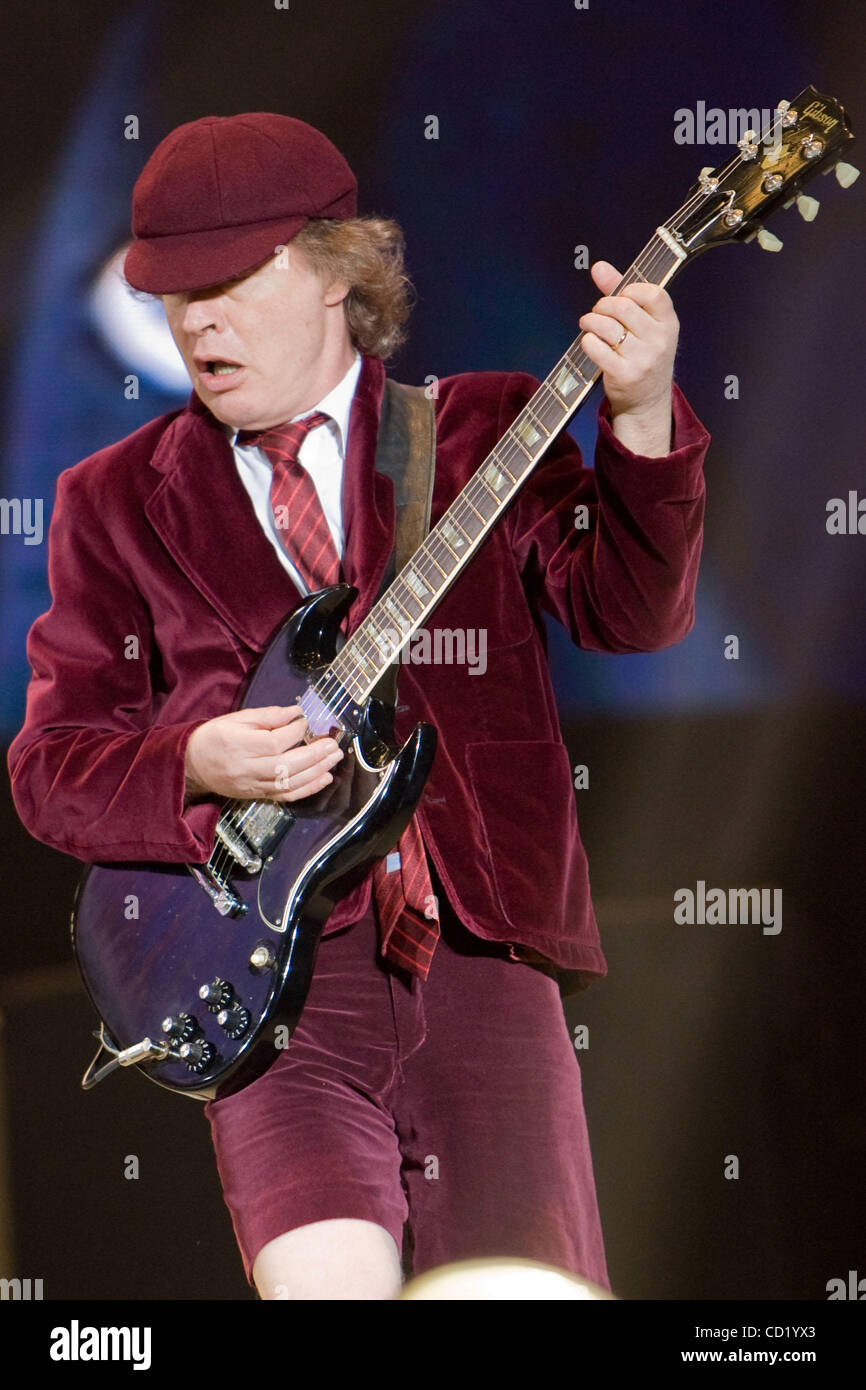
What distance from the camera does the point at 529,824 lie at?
195 centimetres

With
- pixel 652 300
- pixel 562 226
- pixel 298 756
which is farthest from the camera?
pixel 562 226

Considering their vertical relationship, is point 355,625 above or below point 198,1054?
above

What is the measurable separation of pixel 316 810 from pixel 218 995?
26 cm

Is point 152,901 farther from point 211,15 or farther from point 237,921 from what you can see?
point 211,15

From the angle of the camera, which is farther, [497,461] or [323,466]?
[323,466]

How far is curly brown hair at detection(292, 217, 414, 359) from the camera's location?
201cm

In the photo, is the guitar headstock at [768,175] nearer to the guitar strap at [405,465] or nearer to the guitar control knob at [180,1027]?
the guitar strap at [405,465]

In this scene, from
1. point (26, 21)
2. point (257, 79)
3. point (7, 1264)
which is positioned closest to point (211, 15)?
point (257, 79)

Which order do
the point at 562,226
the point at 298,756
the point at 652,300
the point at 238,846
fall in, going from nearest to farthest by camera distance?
the point at 652,300 → the point at 298,756 → the point at 238,846 → the point at 562,226

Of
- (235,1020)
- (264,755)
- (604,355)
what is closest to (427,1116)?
(235,1020)

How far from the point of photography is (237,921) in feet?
6.27

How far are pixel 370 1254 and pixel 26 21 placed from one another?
7.00 ft

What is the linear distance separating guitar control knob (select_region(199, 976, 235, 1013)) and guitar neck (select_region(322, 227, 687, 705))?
0.40 m

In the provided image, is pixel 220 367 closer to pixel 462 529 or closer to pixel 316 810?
pixel 462 529
